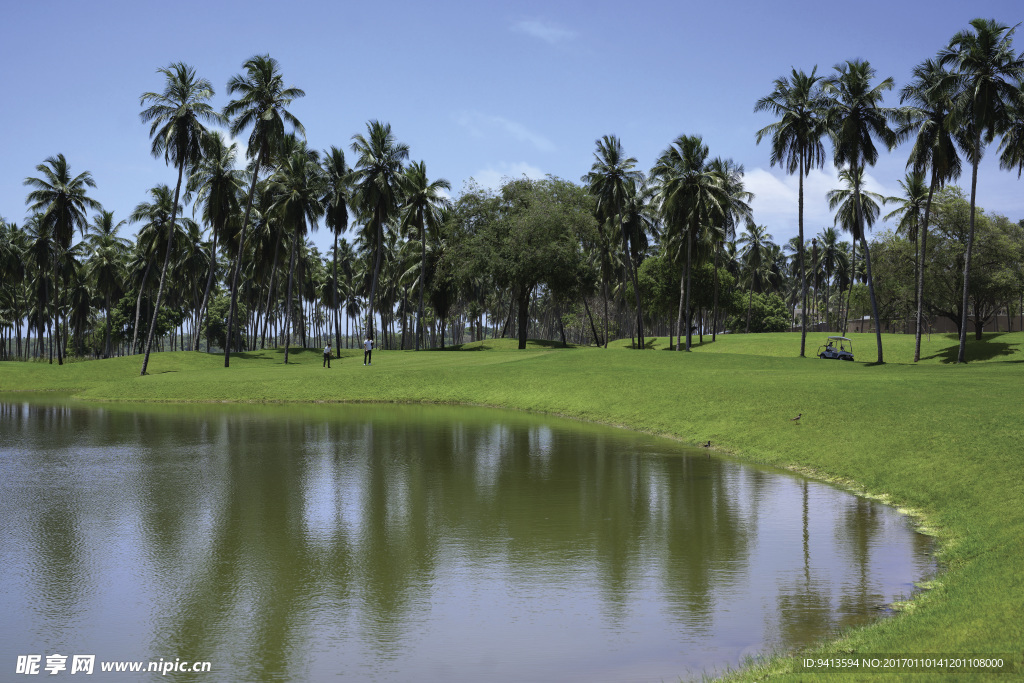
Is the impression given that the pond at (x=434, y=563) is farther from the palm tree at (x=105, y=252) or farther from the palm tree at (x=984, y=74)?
the palm tree at (x=105, y=252)

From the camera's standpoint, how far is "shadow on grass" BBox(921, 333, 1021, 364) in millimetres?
59531

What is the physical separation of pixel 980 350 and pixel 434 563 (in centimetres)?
6261

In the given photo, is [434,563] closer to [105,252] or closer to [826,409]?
[826,409]

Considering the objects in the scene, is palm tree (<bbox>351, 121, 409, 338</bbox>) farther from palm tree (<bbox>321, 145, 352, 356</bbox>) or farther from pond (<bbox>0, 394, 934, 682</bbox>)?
pond (<bbox>0, 394, 934, 682</bbox>)

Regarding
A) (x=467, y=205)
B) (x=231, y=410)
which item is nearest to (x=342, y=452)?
(x=231, y=410)

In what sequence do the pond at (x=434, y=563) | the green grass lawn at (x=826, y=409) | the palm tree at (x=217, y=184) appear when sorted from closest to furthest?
the pond at (x=434, y=563), the green grass lawn at (x=826, y=409), the palm tree at (x=217, y=184)

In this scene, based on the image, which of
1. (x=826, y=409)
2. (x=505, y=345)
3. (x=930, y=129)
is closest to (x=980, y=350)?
(x=930, y=129)

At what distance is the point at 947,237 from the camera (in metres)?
69.2

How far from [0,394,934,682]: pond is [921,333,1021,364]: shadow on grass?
1851 inches

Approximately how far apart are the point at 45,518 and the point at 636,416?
23267mm

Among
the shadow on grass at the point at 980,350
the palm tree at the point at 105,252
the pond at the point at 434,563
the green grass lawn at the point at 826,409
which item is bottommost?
the pond at the point at 434,563

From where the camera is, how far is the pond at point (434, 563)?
8.97 metres

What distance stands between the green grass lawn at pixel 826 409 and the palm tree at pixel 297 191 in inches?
532

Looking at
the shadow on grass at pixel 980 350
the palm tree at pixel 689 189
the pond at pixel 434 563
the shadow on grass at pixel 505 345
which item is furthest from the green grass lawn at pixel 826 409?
the palm tree at pixel 689 189
